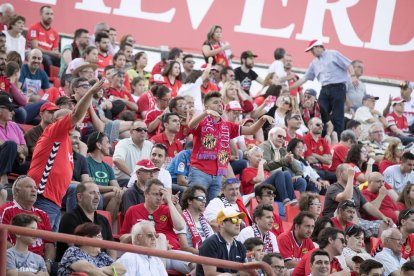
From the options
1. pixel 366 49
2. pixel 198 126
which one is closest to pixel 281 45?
pixel 366 49

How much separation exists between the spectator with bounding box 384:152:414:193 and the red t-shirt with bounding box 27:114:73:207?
550 cm

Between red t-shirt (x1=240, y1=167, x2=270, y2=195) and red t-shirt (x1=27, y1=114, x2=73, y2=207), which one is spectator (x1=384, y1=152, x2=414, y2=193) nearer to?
red t-shirt (x1=240, y1=167, x2=270, y2=195)

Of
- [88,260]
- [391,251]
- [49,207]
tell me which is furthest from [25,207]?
[391,251]

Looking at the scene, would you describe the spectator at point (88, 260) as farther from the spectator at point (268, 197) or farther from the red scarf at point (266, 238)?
the spectator at point (268, 197)

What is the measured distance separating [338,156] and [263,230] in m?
4.14

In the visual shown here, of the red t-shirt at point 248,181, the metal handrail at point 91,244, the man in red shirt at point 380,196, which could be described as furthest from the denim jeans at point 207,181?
the metal handrail at point 91,244

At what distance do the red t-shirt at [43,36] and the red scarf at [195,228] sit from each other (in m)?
6.07

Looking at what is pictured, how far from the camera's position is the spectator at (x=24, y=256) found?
28.7ft

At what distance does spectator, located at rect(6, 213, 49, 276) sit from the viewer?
8.73 meters

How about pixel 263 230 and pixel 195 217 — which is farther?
pixel 263 230

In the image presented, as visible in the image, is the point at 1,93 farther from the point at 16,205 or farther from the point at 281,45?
the point at 281,45

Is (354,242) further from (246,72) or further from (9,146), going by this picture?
(246,72)

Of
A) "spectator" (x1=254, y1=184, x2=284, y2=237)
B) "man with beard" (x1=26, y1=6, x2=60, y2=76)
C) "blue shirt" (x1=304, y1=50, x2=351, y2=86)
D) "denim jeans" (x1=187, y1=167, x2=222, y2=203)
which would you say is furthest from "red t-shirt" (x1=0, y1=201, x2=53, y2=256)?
"blue shirt" (x1=304, y1=50, x2=351, y2=86)

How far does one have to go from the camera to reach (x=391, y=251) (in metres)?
11.8
